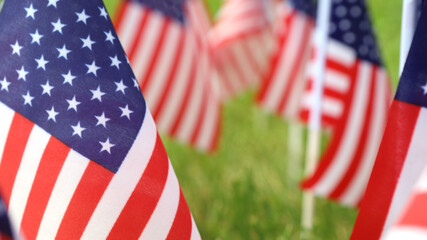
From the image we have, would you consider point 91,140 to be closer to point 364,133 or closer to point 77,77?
point 77,77

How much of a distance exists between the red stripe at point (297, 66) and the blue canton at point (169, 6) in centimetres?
62

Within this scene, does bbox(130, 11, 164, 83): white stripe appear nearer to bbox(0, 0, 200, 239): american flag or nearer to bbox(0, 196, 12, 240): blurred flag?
bbox(0, 0, 200, 239): american flag

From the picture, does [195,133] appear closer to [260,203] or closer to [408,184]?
[260,203]

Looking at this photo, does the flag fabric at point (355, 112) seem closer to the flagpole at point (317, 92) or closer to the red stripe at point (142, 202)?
the flagpole at point (317, 92)

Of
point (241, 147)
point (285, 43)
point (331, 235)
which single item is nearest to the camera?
point (331, 235)

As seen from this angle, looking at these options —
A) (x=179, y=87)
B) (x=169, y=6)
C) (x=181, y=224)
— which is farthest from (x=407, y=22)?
(x=179, y=87)

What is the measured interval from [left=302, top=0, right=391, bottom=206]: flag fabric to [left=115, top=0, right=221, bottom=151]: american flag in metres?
0.48

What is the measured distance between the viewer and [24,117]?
1.17 m

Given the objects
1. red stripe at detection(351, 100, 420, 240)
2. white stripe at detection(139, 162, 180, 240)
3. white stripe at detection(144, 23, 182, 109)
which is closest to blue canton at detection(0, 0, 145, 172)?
white stripe at detection(139, 162, 180, 240)

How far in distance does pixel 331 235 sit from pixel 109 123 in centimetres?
134

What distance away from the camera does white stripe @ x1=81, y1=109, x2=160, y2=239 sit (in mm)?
1160

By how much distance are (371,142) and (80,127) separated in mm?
1209

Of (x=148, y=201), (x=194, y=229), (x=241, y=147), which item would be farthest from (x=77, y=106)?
(x=241, y=147)

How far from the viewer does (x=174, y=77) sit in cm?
240
